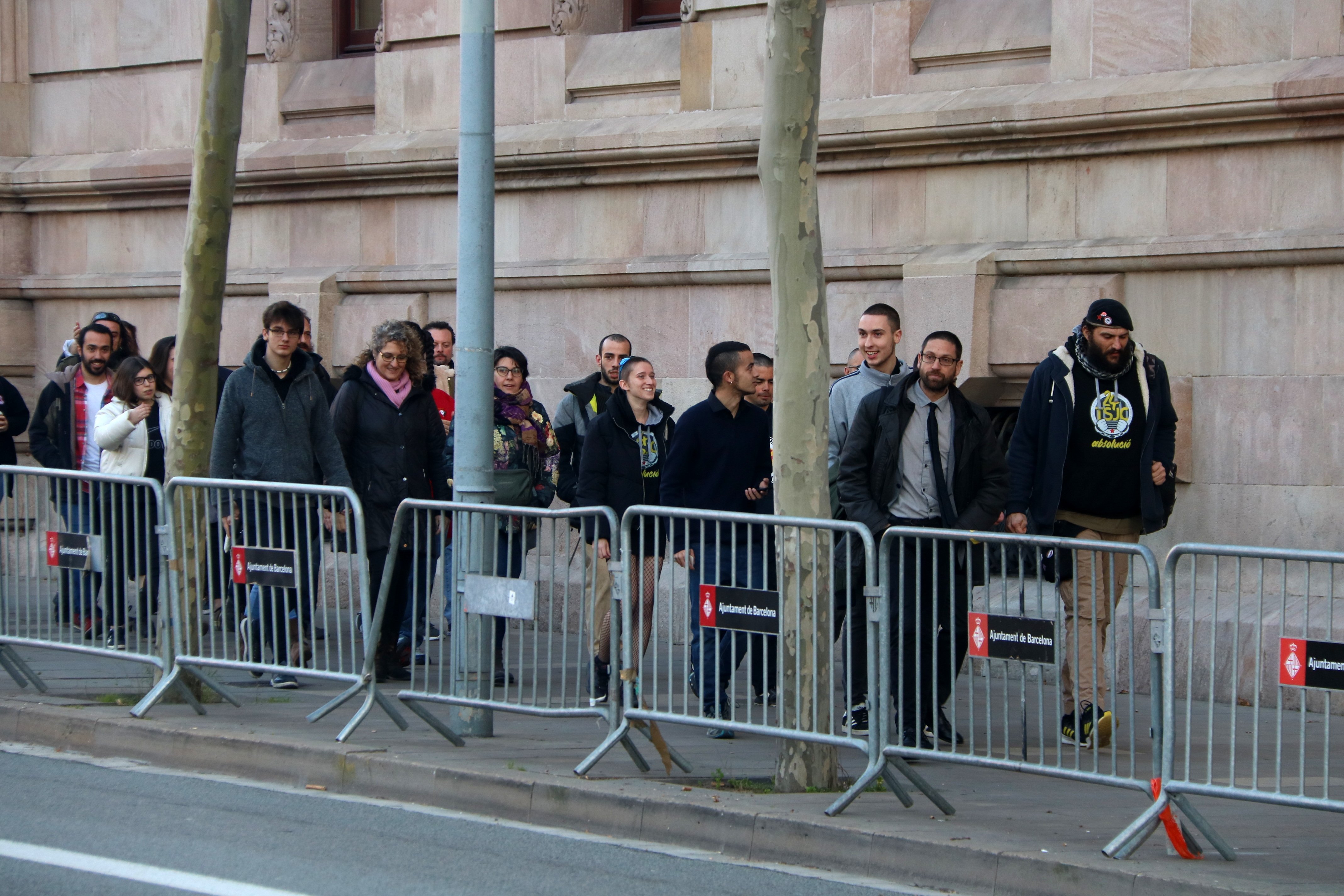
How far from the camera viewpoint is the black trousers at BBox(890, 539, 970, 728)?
267 inches

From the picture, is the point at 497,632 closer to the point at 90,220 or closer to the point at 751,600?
the point at 751,600

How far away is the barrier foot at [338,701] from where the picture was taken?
808 centimetres

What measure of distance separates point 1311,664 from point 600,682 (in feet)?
11.2

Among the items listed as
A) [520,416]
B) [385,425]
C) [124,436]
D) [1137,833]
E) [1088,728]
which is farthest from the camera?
[124,436]

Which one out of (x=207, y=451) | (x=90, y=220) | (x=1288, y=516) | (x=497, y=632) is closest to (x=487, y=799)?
(x=497, y=632)

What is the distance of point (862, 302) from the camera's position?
38.8ft

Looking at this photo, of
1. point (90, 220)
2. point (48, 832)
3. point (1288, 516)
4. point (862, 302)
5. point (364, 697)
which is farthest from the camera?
point (90, 220)

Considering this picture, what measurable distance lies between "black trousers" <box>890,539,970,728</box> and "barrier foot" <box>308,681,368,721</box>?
244 cm

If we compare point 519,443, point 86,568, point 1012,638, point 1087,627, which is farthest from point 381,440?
point 1012,638

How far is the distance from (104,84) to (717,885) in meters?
12.4

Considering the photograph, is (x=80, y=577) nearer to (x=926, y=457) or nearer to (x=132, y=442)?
(x=132, y=442)

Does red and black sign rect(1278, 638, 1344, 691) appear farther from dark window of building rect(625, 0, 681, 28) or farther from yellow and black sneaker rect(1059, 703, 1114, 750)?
dark window of building rect(625, 0, 681, 28)

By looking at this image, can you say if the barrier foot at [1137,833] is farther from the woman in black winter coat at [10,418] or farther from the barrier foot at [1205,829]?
the woman in black winter coat at [10,418]

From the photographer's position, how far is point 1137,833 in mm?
6008
